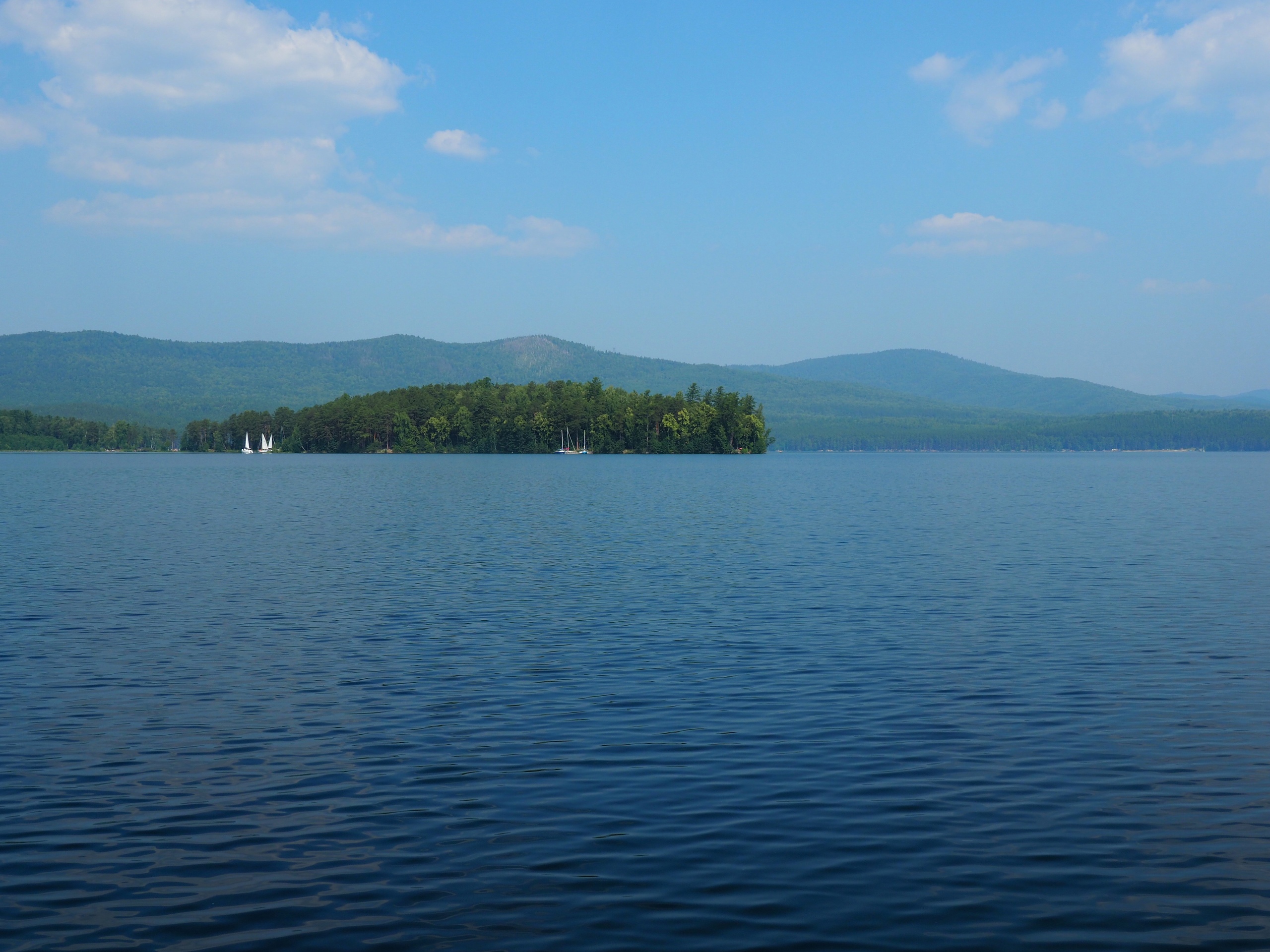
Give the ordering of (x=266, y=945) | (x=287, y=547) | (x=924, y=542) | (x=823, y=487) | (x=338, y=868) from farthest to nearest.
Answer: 1. (x=823, y=487)
2. (x=924, y=542)
3. (x=287, y=547)
4. (x=338, y=868)
5. (x=266, y=945)

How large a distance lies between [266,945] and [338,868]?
A: 2.10 m

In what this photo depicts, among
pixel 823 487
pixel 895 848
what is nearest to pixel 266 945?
pixel 895 848

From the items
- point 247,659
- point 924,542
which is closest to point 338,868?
point 247,659

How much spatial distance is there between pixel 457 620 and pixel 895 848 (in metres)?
20.6

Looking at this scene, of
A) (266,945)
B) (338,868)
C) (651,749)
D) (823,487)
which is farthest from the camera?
(823,487)

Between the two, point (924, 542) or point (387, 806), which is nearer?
point (387, 806)

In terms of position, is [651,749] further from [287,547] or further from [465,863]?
[287,547]

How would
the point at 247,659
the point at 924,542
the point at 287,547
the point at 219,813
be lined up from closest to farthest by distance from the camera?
1. the point at 219,813
2. the point at 247,659
3. the point at 287,547
4. the point at 924,542

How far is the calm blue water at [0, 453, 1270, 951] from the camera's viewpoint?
12664 millimetres

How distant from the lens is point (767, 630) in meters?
31.2

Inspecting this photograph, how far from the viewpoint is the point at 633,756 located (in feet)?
61.9

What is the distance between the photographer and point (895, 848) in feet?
47.6

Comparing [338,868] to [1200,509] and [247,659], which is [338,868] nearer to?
[247,659]

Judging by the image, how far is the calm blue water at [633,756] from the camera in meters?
12.7
